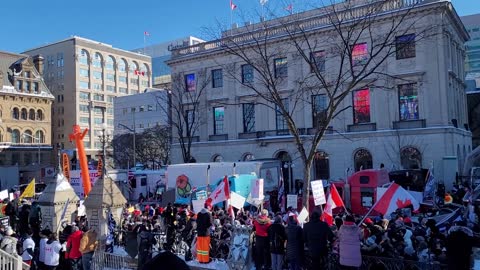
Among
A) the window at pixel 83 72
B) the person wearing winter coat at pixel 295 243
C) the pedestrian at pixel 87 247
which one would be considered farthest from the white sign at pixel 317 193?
the window at pixel 83 72

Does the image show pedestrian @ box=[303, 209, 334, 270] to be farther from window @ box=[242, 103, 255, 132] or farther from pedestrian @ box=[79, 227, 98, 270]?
window @ box=[242, 103, 255, 132]

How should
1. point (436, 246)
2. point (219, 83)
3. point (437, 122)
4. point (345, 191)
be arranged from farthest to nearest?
Result: point (219, 83) → point (437, 122) → point (345, 191) → point (436, 246)

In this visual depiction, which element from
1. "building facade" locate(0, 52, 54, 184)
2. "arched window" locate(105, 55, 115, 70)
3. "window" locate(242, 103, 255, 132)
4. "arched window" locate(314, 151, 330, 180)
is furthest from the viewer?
"arched window" locate(105, 55, 115, 70)

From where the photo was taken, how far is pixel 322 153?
127 feet

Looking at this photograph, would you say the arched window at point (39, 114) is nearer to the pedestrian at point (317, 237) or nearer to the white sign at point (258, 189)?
the white sign at point (258, 189)

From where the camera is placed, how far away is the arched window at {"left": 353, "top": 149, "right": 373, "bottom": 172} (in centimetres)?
3681

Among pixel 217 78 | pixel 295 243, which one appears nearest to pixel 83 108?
pixel 217 78

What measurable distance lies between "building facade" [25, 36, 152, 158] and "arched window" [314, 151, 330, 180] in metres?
71.0

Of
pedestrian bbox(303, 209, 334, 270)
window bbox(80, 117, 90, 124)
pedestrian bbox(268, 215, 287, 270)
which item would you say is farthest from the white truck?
window bbox(80, 117, 90, 124)

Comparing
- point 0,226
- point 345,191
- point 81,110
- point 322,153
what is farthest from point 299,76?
point 81,110

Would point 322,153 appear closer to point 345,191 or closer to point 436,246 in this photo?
point 345,191

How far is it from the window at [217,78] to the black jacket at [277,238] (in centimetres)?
3437

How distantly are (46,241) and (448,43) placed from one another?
33535mm

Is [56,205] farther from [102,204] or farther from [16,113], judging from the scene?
[16,113]
